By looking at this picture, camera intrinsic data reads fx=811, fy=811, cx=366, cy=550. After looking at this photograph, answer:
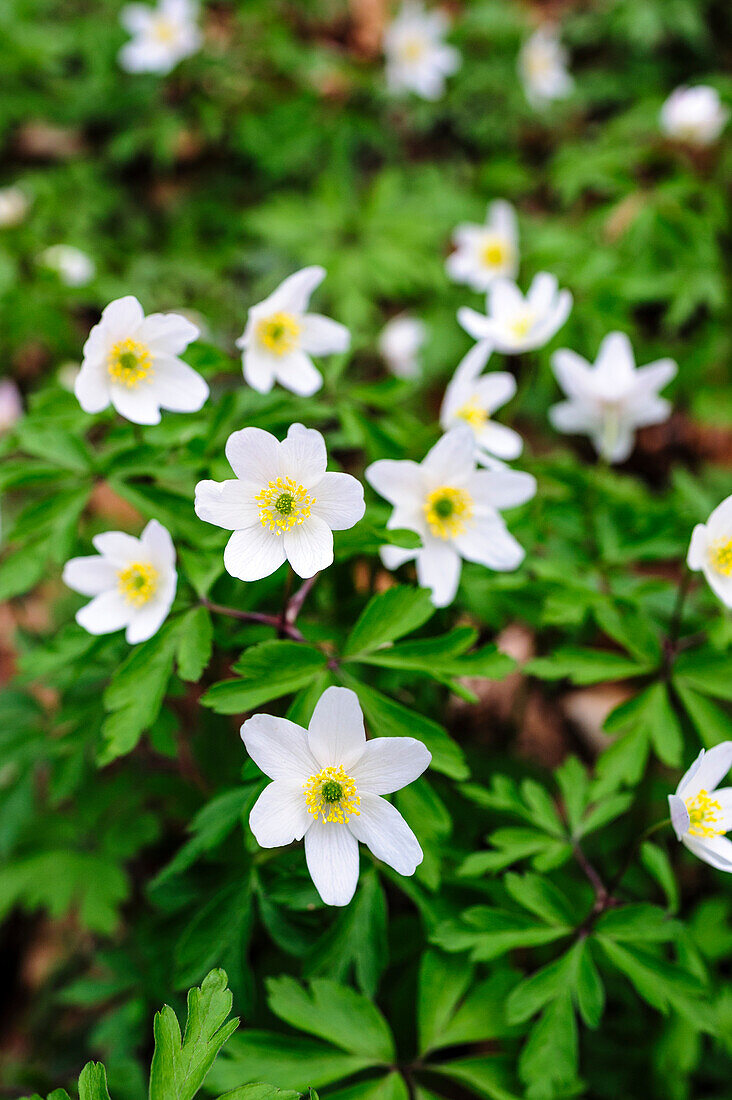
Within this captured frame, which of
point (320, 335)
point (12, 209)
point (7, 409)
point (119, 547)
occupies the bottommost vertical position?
point (7, 409)

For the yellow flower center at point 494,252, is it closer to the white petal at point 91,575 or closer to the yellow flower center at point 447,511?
the yellow flower center at point 447,511

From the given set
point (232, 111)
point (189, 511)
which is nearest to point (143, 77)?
point (232, 111)

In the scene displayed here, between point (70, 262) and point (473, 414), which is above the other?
point (473, 414)

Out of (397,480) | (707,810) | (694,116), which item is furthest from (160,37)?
(707,810)

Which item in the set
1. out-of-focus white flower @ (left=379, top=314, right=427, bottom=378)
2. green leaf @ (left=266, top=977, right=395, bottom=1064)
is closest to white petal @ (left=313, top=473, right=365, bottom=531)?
green leaf @ (left=266, top=977, right=395, bottom=1064)

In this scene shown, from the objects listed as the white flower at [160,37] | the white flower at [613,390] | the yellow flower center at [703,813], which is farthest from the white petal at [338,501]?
the white flower at [160,37]

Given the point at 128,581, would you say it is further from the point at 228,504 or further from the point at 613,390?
the point at 613,390
